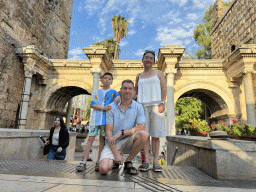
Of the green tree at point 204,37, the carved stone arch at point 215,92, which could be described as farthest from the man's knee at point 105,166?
the green tree at point 204,37

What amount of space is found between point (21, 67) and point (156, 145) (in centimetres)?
1223

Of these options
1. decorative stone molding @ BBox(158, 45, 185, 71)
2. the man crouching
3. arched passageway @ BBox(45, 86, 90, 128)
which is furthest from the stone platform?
arched passageway @ BBox(45, 86, 90, 128)

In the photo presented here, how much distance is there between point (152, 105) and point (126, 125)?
0.63 m

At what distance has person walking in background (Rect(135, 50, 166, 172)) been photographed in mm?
2871

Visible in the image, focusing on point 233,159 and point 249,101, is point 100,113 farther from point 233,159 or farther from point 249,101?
point 249,101

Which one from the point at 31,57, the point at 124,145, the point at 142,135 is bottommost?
the point at 124,145

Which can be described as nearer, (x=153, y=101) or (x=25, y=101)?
(x=153, y=101)

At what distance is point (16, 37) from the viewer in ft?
36.4

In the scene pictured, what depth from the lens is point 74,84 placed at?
13.2 meters

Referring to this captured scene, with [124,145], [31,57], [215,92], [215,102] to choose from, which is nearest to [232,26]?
[215,92]

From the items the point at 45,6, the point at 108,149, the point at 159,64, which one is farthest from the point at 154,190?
the point at 45,6

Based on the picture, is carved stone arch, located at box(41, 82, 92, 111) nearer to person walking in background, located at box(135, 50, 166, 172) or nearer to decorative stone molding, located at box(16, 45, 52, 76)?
decorative stone molding, located at box(16, 45, 52, 76)

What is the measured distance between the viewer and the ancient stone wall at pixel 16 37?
33.1 ft

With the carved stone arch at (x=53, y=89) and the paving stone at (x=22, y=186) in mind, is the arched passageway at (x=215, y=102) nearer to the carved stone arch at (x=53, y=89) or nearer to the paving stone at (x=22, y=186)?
the carved stone arch at (x=53, y=89)
